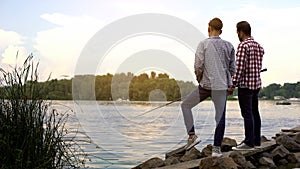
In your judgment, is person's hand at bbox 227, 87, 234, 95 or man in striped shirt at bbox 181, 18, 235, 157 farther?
Result: person's hand at bbox 227, 87, 234, 95

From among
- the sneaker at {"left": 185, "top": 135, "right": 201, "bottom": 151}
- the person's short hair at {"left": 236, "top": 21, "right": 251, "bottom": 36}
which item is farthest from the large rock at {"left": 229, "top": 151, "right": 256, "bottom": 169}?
the person's short hair at {"left": 236, "top": 21, "right": 251, "bottom": 36}

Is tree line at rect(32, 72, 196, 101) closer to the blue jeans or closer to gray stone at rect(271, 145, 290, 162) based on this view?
the blue jeans

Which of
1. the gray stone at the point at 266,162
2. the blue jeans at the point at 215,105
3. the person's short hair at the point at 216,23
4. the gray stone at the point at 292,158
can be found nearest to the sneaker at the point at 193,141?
the blue jeans at the point at 215,105

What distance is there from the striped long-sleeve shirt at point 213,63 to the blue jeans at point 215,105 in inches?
3.5

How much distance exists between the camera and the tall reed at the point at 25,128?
17.0 feet

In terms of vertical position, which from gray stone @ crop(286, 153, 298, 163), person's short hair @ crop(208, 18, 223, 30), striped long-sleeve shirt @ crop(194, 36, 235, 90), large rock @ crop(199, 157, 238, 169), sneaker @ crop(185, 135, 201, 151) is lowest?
gray stone @ crop(286, 153, 298, 163)

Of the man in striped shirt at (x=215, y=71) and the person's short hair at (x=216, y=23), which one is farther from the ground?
the person's short hair at (x=216, y=23)

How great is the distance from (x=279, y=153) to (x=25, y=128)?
421 centimetres

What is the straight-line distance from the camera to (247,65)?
6855 millimetres

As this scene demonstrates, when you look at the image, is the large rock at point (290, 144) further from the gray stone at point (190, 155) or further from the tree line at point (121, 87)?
the tree line at point (121, 87)

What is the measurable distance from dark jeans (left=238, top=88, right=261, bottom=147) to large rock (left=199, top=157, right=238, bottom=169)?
0.79 metres

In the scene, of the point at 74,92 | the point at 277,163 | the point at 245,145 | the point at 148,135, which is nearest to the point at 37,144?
the point at 74,92

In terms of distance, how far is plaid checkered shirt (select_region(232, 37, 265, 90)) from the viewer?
6800 mm

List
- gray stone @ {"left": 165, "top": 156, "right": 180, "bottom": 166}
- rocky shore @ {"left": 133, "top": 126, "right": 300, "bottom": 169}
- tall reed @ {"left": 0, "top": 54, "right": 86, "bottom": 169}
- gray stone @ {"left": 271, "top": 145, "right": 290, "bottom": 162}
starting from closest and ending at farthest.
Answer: tall reed @ {"left": 0, "top": 54, "right": 86, "bottom": 169}, rocky shore @ {"left": 133, "top": 126, "right": 300, "bottom": 169}, gray stone @ {"left": 165, "top": 156, "right": 180, "bottom": 166}, gray stone @ {"left": 271, "top": 145, "right": 290, "bottom": 162}
